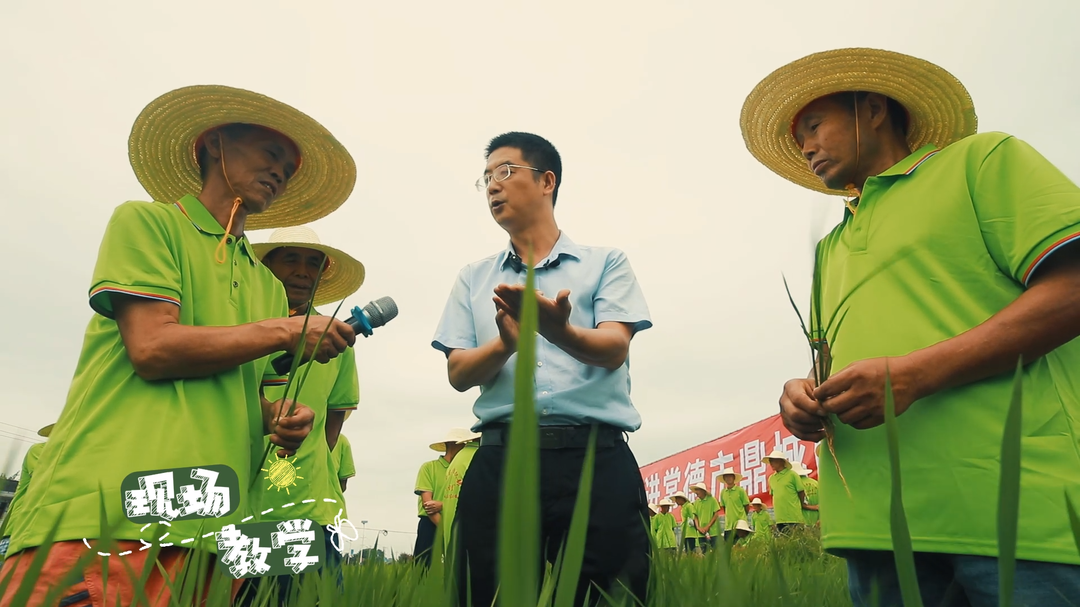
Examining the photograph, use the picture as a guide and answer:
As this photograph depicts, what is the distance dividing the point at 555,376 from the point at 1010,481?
1.47 meters

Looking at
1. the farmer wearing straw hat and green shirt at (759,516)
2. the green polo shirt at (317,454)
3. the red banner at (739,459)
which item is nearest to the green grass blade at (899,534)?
the green polo shirt at (317,454)

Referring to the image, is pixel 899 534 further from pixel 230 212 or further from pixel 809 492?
pixel 809 492

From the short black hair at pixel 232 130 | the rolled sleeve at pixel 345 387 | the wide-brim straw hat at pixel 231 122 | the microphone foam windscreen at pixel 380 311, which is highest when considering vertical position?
the wide-brim straw hat at pixel 231 122

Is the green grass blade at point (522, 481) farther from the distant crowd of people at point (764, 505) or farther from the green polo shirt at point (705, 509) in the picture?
the green polo shirt at point (705, 509)

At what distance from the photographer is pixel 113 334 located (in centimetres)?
127

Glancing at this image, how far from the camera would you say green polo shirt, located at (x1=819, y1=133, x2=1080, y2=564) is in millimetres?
972

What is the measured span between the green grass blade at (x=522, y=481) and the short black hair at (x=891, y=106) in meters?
1.58

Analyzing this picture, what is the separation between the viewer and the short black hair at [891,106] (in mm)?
1539

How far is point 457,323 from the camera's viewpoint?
1873 mm

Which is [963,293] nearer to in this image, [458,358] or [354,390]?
[458,358]

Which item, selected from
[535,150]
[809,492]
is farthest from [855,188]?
[809,492]

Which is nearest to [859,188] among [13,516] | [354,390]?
[13,516]

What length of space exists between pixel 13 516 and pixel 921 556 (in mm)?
1481

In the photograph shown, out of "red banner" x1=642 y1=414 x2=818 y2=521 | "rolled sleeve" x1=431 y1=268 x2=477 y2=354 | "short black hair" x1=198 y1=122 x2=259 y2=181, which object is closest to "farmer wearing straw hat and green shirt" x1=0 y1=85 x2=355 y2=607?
"short black hair" x1=198 y1=122 x2=259 y2=181
